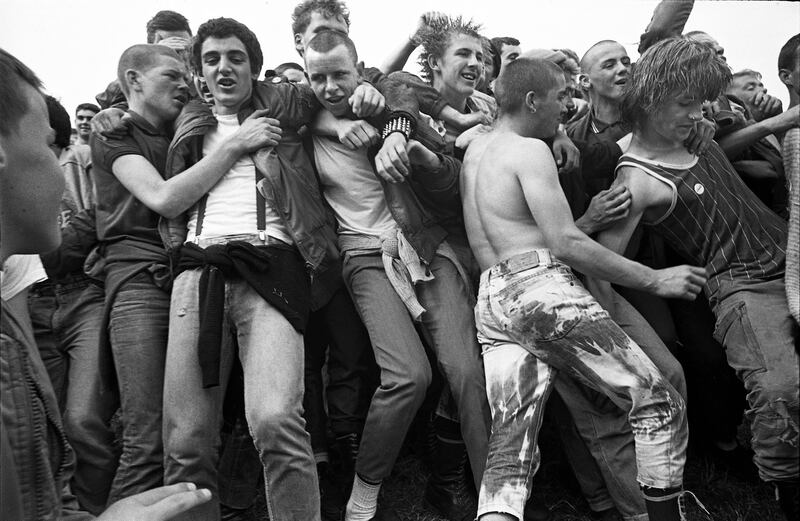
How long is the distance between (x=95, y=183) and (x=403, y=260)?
148cm

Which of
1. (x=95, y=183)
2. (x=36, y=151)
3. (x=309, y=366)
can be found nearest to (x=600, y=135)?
(x=309, y=366)

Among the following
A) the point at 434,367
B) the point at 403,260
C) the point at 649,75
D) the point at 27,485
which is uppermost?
the point at 649,75

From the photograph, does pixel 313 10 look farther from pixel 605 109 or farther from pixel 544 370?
pixel 544 370

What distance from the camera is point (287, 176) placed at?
304 centimetres

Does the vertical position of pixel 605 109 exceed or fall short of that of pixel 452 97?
it falls short

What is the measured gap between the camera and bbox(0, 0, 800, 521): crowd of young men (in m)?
2.63

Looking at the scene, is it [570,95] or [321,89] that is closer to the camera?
[321,89]

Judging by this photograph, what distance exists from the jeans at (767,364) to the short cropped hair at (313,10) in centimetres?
272

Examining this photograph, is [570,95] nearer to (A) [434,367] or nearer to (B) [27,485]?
(A) [434,367]

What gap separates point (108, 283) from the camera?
9.83 ft

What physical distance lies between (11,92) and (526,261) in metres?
1.90

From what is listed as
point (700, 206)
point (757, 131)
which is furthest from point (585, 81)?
point (700, 206)

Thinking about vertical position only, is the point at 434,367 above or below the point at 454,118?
below

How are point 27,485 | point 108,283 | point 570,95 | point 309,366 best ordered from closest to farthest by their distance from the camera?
point 27,485 < point 108,283 < point 309,366 < point 570,95
